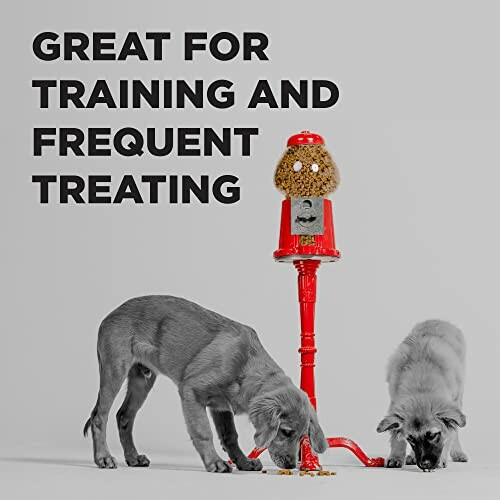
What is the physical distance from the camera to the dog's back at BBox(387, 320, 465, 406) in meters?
7.00

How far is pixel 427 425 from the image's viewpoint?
6641 millimetres

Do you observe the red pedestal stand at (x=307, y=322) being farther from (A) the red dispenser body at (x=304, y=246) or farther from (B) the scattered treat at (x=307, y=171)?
(B) the scattered treat at (x=307, y=171)

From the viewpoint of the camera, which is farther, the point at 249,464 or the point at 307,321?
the point at 307,321

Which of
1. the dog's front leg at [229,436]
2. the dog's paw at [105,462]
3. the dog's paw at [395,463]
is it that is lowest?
the dog's paw at [395,463]

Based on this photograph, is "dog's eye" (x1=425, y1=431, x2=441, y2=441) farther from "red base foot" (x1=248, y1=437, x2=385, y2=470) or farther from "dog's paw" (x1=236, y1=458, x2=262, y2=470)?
"dog's paw" (x1=236, y1=458, x2=262, y2=470)

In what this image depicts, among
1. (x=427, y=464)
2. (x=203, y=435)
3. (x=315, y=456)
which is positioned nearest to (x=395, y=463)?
(x=427, y=464)

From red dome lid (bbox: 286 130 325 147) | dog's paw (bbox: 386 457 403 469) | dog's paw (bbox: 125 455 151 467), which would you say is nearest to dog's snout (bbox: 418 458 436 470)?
dog's paw (bbox: 386 457 403 469)

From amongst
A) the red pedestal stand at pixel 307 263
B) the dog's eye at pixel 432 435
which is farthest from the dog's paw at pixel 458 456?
the red pedestal stand at pixel 307 263

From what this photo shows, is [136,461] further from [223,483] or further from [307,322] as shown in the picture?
[307,322]

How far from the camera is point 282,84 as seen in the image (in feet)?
30.1

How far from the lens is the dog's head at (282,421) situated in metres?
6.19

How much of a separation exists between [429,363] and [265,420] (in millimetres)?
1480

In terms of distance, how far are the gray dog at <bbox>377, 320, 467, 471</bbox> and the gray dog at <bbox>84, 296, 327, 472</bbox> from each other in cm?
63

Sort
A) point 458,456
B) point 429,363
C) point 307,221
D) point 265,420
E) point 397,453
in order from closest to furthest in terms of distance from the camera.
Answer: point 265,420 < point 307,221 < point 397,453 < point 429,363 < point 458,456
